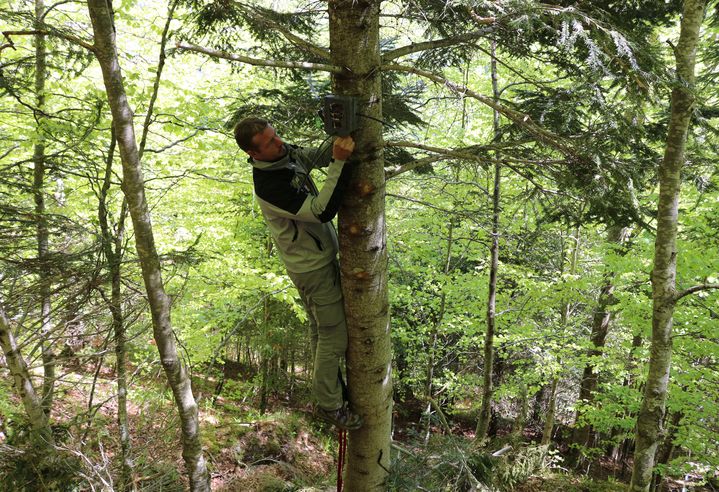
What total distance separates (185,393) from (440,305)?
7930mm

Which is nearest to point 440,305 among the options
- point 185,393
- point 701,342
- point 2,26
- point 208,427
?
point 701,342

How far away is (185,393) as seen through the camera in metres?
3.74

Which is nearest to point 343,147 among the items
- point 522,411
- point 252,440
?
point 252,440

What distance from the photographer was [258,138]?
239 cm

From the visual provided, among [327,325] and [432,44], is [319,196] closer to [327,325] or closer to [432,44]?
[327,325]

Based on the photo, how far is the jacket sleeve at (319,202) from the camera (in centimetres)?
214

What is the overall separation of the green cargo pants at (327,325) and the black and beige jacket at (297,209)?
0.25ft

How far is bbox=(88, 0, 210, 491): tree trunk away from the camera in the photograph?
311 cm

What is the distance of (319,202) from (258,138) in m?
0.57

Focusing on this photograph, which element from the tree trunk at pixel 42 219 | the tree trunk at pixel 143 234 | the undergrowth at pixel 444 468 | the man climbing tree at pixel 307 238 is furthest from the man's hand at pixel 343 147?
the tree trunk at pixel 42 219

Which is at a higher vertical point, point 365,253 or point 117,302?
point 365,253

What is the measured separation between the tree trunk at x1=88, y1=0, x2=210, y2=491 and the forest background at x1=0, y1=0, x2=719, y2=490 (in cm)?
2

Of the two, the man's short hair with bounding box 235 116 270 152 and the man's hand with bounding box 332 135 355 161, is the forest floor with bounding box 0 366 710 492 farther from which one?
the man's hand with bounding box 332 135 355 161

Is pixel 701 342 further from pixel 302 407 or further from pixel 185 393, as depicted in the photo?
pixel 302 407
